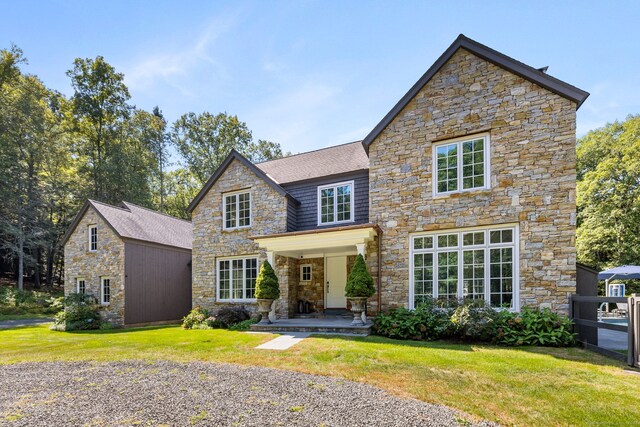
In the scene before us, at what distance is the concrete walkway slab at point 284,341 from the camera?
8.03m

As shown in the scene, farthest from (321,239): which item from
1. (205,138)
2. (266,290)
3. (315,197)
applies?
(205,138)

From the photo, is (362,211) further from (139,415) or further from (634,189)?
(634,189)

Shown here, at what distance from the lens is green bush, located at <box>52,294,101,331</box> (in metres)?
13.6

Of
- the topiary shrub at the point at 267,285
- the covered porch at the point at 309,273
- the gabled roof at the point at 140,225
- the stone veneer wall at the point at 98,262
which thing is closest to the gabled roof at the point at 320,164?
the covered porch at the point at 309,273

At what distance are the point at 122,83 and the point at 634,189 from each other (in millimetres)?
39325

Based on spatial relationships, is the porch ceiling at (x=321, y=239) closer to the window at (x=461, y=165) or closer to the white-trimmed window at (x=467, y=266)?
the white-trimmed window at (x=467, y=266)

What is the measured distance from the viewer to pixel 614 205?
21406 mm

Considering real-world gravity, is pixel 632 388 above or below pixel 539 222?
below

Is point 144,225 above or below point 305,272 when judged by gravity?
above

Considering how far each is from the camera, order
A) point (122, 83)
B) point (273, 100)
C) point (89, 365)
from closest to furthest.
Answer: point (89, 365) < point (273, 100) < point (122, 83)

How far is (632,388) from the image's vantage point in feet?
15.6

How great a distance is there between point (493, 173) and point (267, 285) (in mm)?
7950

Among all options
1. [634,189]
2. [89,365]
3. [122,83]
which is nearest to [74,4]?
[89,365]

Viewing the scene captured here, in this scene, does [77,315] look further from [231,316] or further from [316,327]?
[316,327]
